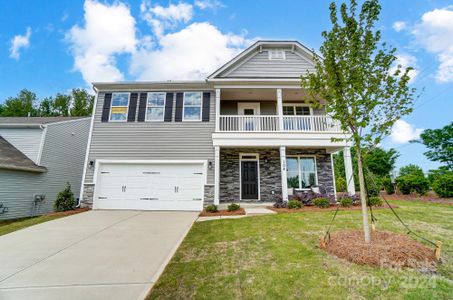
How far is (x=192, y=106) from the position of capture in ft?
33.8

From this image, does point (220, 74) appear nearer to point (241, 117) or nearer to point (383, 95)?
point (241, 117)

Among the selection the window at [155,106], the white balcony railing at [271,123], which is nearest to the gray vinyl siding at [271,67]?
the white balcony railing at [271,123]

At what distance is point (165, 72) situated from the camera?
648 inches

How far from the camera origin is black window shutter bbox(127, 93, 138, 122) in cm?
1027

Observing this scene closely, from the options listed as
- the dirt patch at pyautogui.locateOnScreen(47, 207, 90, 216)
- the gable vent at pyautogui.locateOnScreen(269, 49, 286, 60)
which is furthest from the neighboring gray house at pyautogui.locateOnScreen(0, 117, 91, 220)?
the gable vent at pyautogui.locateOnScreen(269, 49, 286, 60)

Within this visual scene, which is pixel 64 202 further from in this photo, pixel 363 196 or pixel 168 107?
pixel 363 196

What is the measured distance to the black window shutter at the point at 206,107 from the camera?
10100mm

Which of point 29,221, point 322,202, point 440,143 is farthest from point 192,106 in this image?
point 440,143

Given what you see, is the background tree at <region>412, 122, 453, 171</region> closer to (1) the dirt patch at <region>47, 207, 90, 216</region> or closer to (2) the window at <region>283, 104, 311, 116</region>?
(2) the window at <region>283, 104, 311, 116</region>

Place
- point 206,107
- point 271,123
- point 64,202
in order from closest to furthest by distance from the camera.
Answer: point 64,202
point 271,123
point 206,107

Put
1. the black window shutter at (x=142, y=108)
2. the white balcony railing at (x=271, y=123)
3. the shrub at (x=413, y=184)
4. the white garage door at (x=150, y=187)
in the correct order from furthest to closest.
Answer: the shrub at (x=413, y=184) < the black window shutter at (x=142, y=108) < the white balcony railing at (x=271, y=123) < the white garage door at (x=150, y=187)

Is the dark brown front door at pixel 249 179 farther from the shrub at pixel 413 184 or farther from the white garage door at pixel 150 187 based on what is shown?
the shrub at pixel 413 184

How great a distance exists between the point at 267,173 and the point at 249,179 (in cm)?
104

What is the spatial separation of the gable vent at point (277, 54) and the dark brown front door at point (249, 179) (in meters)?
6.02
